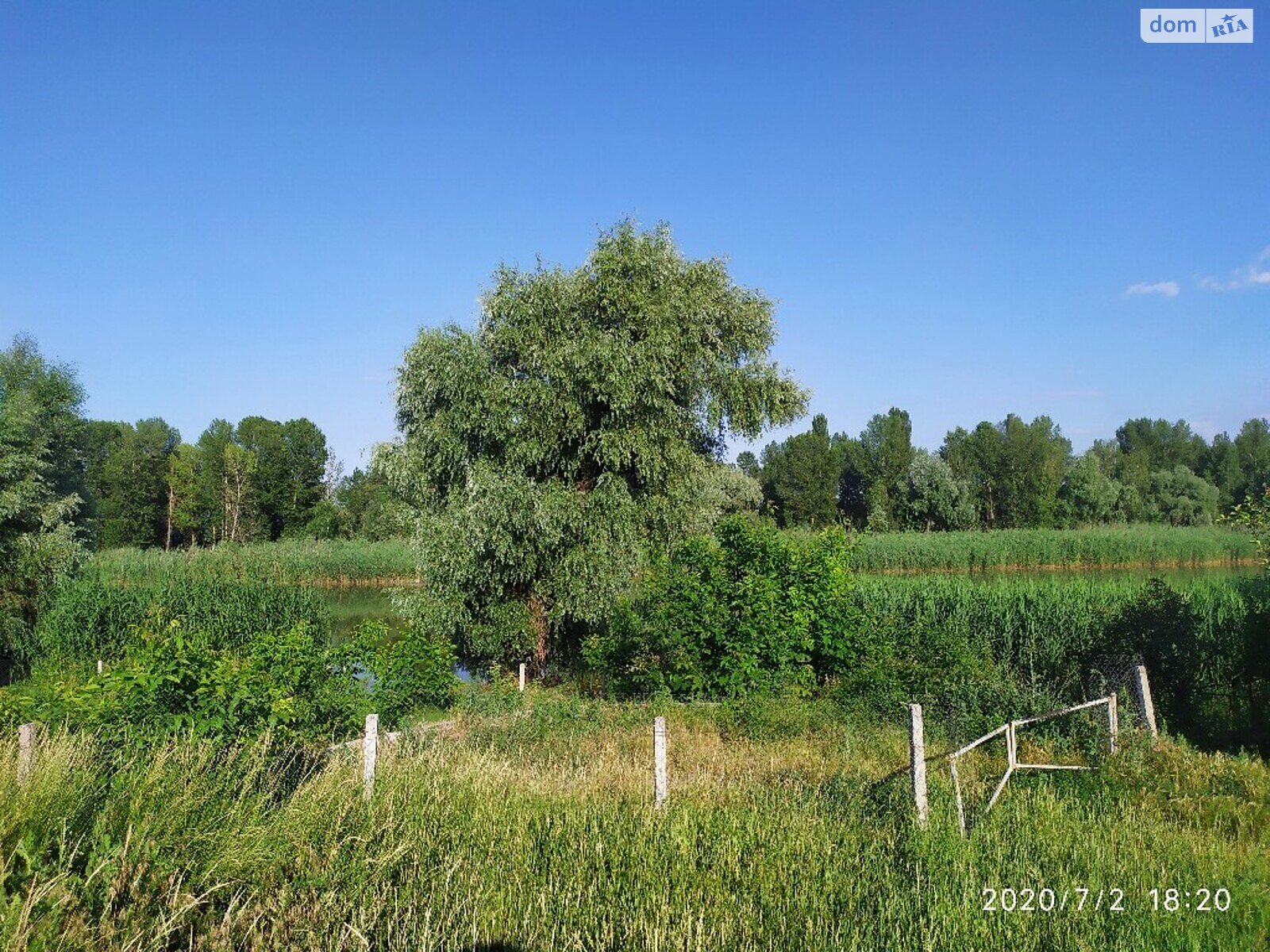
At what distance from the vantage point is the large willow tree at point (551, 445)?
55.9ft

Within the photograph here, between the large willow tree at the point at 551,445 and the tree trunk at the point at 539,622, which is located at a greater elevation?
the large willow tree at the point at 551,445

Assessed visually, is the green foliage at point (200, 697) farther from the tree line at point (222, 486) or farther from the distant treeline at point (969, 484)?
the distant treeline at point (969, 484)

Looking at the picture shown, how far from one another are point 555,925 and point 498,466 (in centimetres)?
1359

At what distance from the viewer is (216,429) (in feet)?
264

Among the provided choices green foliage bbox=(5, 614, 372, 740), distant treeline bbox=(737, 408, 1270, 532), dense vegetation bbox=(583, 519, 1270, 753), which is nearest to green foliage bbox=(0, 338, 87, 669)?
green foliage bbox=(5, 614, 372, 740)

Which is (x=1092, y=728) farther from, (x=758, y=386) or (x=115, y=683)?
(x=758, y=386)

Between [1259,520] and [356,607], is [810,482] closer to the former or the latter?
[356,607]

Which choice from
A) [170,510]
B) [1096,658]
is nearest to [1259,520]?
[1096,658]

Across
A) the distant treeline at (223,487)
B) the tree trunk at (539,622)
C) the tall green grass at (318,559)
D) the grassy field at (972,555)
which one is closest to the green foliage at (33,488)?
the tall green grass at (318,559)

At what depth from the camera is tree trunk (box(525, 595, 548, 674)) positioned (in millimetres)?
17734

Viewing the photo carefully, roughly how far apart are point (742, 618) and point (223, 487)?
6877cm

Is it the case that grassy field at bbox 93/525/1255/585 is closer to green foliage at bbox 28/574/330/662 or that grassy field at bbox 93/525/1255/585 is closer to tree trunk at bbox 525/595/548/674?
green foliage at bbox 28/574/330/662

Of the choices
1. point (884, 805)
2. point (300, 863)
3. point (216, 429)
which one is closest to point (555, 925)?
point (300, 863)

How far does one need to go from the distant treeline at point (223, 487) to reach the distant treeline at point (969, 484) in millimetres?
40850
